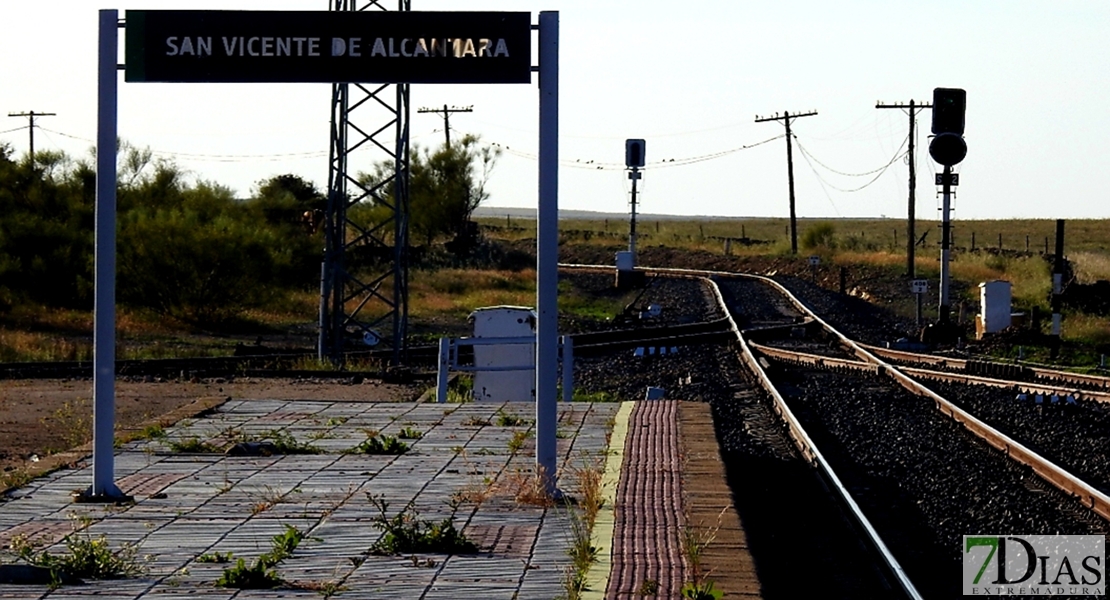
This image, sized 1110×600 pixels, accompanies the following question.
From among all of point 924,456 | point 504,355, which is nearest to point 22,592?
point 924,456

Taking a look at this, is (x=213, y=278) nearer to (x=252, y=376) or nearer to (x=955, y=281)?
(x=252, y=376)

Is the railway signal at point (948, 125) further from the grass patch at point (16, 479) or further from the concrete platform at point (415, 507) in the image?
the grass patch at point (16, 479)

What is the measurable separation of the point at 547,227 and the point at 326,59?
1715mm

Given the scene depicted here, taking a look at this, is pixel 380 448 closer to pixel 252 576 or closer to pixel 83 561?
pixel 83 561

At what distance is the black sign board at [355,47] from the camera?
9602 mm

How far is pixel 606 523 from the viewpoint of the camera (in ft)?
27.9

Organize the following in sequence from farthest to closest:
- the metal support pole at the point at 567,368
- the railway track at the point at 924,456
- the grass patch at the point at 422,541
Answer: the metal support pole at the point at 567,368, the railway track at the point at 924,456, the grass patch at the point at 422,541

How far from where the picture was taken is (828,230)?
88562 mm

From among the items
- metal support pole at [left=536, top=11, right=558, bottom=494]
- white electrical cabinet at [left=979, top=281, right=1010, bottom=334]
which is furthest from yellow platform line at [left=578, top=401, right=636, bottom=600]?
white electrical cabinet at [left=979, top=281, right=1010, bottom=334]

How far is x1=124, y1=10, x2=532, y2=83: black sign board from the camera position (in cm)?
960

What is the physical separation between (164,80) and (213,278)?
30.0 meters

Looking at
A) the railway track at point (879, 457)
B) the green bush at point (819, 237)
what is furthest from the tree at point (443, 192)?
the railway track at point (879, 457)

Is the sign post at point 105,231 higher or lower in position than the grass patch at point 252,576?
higher

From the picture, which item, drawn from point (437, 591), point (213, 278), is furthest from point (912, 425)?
point (213, 278)
